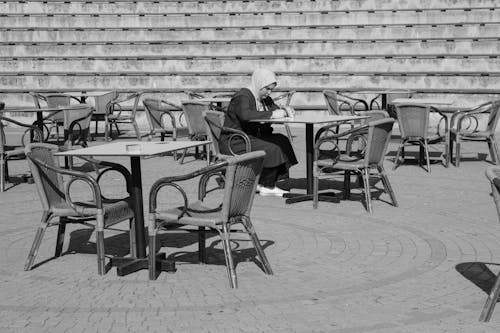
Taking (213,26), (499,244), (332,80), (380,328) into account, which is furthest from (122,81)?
(380,328)

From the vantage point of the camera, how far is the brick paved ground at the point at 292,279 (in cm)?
582

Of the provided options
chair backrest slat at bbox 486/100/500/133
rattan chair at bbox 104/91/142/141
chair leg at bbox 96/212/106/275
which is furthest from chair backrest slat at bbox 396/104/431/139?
chair leg at bbox 96/212/106/275

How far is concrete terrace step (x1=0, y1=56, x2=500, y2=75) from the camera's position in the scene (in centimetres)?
1925

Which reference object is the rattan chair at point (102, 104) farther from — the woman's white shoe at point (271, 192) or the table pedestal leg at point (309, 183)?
the table pedestal leg at point (309, 183)

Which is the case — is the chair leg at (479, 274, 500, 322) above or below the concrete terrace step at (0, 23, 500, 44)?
below

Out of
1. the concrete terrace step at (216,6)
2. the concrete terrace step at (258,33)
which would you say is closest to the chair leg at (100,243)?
the concrete terrace step at (258,33)

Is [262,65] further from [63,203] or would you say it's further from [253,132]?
[63,203]

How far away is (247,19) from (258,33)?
59 centimetres

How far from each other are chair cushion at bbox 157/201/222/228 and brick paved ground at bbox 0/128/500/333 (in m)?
0.44

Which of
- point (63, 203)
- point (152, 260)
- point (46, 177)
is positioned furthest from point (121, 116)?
point (152, 260)

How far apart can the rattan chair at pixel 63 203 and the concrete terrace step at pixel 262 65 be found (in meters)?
12.8

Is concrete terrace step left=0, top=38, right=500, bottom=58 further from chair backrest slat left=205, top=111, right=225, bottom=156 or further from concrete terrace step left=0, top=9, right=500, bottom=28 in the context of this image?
chair backrest slat left=205, top=111, right=225, bottom=156

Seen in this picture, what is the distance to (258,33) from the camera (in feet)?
69.0

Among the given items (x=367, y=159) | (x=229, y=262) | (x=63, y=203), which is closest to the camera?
(x=229, y=262)
